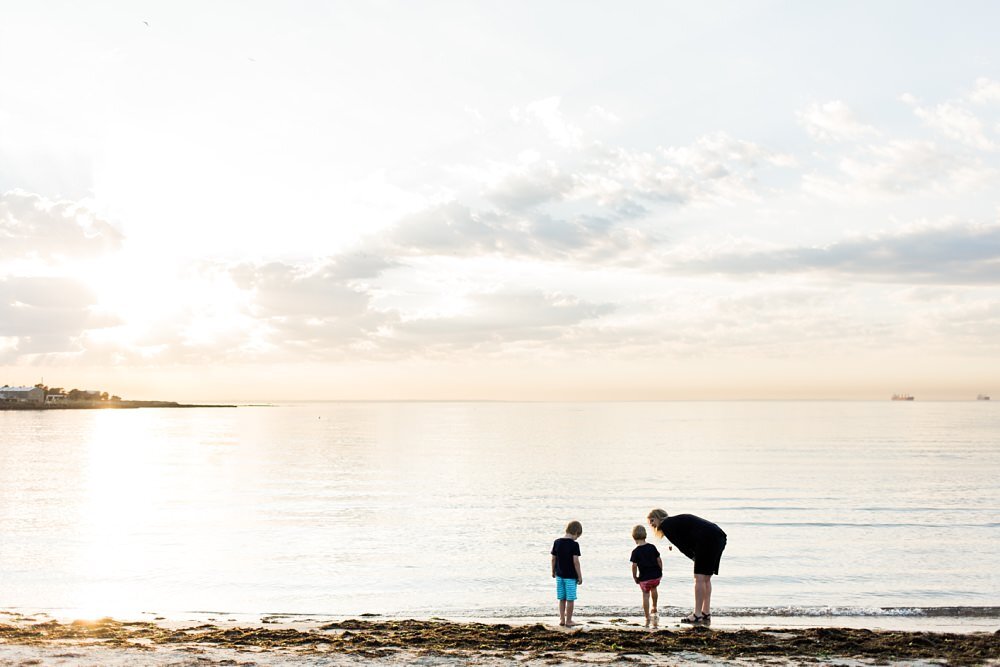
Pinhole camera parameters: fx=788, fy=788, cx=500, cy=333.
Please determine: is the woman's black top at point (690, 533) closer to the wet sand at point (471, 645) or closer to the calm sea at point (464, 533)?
the wet sand at point (471, 645)

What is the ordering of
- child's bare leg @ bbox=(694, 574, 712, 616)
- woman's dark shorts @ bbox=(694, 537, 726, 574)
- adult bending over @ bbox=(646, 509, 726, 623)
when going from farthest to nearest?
child's bare leg @ bbox=(694, 574, 712, 616)
woman's dark shorts @ bbox=(694, 537, 726, 574)
adult bending over @ bbox=(646, 509, 726, 623)

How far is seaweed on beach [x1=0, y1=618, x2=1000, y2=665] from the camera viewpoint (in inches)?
491

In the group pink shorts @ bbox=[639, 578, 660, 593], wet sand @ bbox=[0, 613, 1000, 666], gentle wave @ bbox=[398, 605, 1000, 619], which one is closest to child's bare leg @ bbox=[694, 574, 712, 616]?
wet sand @ bbox=[0, 613, 1000, 666]

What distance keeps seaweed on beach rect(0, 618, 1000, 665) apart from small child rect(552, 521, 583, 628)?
62cm

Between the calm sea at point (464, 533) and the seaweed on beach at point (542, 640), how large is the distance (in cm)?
308

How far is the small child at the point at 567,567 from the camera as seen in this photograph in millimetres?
14391

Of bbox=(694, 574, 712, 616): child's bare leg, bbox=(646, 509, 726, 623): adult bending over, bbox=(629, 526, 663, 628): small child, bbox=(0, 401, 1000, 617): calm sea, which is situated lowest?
bbox=(0, 401, 1000, 617): calm sea

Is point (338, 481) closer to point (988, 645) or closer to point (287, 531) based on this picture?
point (287, 531)

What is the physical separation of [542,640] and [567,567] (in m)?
1.56

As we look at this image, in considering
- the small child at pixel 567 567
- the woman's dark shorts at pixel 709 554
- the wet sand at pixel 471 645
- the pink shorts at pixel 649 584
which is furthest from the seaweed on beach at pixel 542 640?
the woman's dark shorts at pixel 709 554

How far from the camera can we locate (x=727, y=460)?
6206 cm

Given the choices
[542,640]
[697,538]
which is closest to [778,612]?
[697,538]

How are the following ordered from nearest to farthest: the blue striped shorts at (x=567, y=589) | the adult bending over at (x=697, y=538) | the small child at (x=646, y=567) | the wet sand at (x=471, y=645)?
the wet sand at (x=471, y=645) < the adult bending over at (x=697, y=538) < the small child at (x=646, y=567) < the blue striped shorts at (x=567, y=589)

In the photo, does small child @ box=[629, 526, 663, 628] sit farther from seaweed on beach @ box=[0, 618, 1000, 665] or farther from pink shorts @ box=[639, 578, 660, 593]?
seaweed on beach @ box=[0, 618, 1000, 665]
